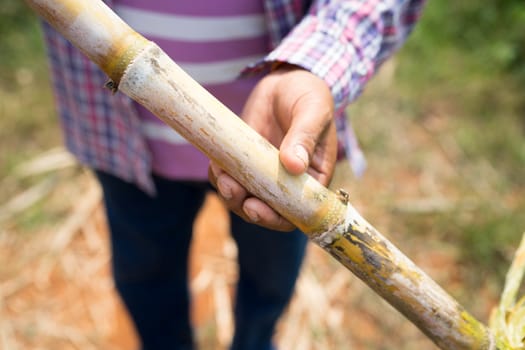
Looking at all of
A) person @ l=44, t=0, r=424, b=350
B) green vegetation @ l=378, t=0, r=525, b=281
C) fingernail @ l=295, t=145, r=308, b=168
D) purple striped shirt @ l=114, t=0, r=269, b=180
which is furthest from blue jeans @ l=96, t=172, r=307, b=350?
green vegetation @ l=378, t=0, r=525, b=281

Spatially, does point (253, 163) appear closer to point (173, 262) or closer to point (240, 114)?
point (240, 114)

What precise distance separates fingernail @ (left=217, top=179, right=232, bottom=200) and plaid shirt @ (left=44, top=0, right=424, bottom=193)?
0.22 m

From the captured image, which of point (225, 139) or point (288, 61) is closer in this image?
point (225, 139)

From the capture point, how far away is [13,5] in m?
2.66

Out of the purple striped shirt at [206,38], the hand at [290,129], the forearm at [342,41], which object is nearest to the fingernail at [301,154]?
the hand at [290,129]

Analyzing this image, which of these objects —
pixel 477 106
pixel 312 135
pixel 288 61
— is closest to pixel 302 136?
pixel 312 135

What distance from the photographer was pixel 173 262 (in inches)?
46.1

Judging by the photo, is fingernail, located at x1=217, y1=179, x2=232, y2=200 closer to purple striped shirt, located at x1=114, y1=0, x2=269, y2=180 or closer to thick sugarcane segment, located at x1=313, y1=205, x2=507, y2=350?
thick sugarcane segment, located at x1=313, y1=205, x2=507, y2=350

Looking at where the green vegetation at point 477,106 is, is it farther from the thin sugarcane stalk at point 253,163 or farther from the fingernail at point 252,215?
the fingernail at point 252,215

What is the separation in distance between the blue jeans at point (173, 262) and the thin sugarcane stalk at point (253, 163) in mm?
403

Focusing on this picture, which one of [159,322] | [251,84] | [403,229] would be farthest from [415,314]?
[403,229]

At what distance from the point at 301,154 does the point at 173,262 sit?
700 mm

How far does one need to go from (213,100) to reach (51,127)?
185 centimetres

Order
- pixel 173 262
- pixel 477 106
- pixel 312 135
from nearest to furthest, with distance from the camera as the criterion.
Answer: pixel 312 135, pixel 173 262, pixel 477 106
